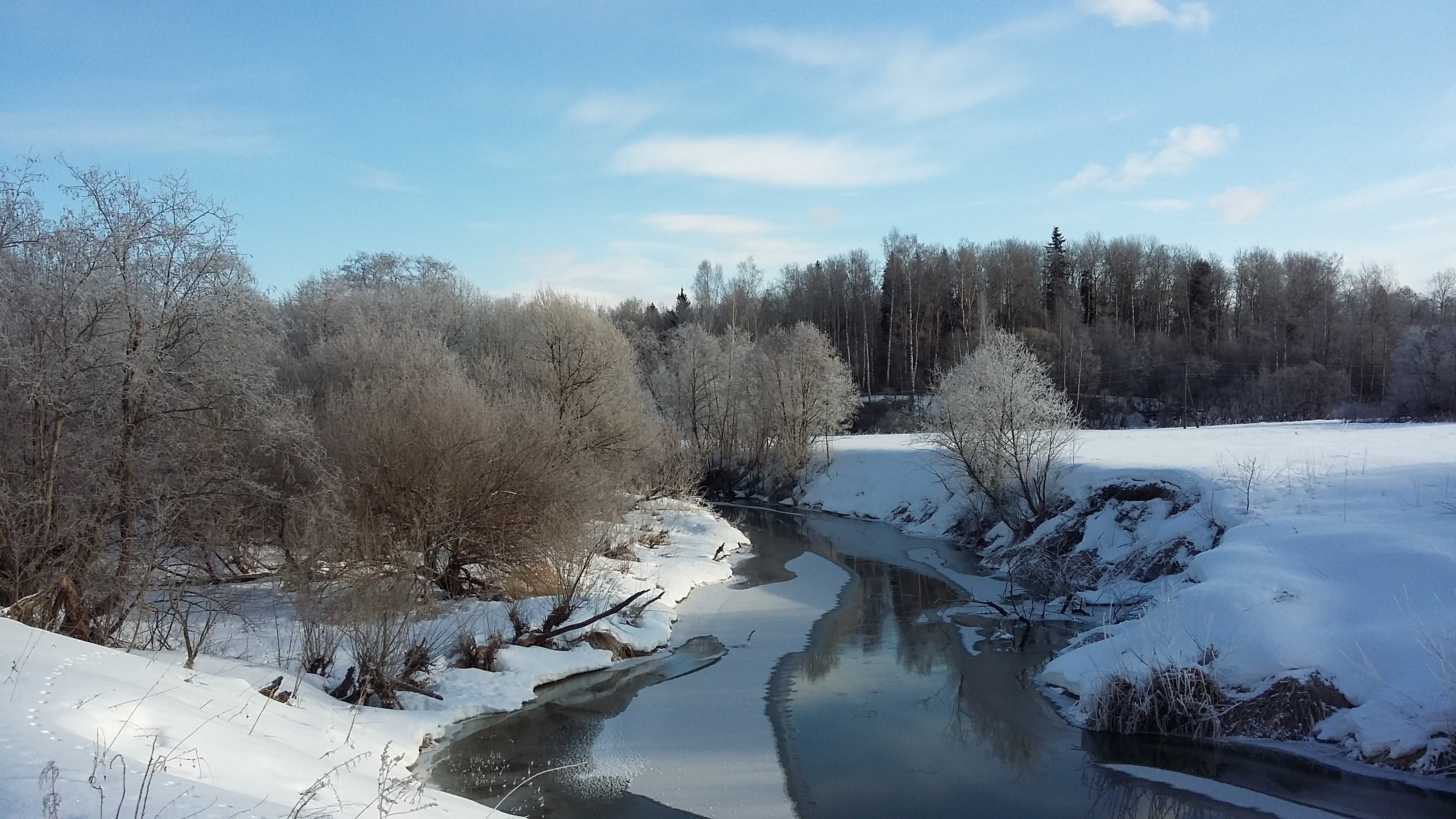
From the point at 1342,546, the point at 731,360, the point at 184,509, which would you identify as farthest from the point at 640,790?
the point at 731,360

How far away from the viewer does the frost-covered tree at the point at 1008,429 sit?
25.9 metres

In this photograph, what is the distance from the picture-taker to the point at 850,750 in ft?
36.0

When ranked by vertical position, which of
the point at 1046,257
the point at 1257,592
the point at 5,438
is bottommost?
the point at 1257,592

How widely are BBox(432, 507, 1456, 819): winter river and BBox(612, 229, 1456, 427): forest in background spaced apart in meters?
36.0

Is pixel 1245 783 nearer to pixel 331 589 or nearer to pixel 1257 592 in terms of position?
pixel 1257 592

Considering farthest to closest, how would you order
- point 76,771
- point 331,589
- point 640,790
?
point 331,589
point 640,790
point 76,771

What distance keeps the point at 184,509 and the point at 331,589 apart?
2.57m

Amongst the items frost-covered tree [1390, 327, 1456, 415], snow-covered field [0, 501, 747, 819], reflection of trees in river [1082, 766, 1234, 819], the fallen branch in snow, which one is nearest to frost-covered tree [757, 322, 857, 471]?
frost-covered tree [1390, 327, 1456, 415]

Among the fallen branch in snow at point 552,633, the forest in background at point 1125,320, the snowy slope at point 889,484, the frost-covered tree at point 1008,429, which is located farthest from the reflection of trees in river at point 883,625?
the forest in background at point 1125,320

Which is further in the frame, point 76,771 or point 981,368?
point 981,368

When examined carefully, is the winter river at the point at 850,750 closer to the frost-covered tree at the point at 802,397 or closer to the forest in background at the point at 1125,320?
the frost-covered tree at the point at 802,397

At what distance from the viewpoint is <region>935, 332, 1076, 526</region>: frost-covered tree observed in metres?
25.9

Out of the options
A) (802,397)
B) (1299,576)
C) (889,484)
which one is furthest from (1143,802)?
(802,397)

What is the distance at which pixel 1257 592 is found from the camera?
42.8ft
